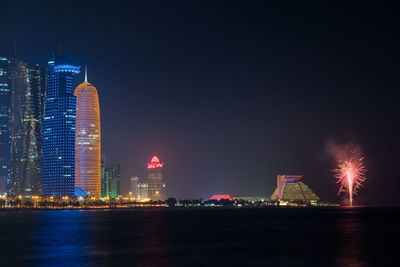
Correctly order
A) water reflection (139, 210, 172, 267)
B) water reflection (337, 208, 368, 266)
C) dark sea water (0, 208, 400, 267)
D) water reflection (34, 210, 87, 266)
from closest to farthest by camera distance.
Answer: water reflection (139, 210, 172, 267) → dark sea water (0, 208, 400, 267) → water reflection (337, 208, 368, 266) → water reflection (34, 210, 87, 266)

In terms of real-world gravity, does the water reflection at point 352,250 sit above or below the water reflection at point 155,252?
below

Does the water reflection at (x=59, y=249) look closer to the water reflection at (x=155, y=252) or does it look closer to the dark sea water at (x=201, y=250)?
the dark sea water at (x=201, y=250)

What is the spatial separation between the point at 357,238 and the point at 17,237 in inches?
2954

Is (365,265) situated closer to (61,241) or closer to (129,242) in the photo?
(129,242)

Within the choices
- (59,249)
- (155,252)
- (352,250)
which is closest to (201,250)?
(155,252)

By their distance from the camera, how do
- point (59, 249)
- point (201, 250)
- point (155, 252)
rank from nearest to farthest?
point (155, 252)
point (201, 250)
point (59, 249)

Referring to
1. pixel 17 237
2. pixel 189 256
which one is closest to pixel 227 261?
pixel 189 256

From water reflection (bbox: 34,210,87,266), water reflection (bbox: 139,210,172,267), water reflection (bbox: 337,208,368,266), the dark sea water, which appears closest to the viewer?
water reflection (bbox: 139,210,172,267)

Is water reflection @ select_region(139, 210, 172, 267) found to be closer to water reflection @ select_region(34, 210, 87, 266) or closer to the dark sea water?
the dark sea water

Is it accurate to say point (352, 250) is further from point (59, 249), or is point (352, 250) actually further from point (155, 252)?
point (59, 249)

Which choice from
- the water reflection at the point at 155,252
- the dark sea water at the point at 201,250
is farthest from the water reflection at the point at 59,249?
the water reflection at the point at 155,252

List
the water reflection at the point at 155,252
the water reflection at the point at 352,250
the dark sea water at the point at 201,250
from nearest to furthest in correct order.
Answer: the water reflection at the point at 155,252 < the dark sea water at the point at 201,250 < the water reflection at the point at 352,250

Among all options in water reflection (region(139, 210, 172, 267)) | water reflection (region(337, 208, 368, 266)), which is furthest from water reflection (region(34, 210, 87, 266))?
water reflection (region(337, 208, 368, 266))

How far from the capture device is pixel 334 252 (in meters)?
90.9
